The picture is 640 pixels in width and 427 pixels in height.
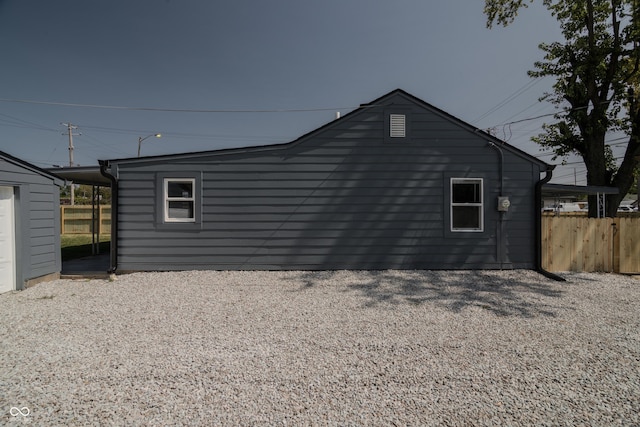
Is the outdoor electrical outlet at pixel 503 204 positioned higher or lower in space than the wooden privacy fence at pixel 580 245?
higher

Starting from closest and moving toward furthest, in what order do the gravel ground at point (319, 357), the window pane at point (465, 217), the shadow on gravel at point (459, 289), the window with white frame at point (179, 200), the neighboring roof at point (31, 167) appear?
the gravel ground at point (319, 357) < the shadow on gravel at point (459, 289) < the neighboring roof at point (31, 167) < the window with white frame at point (179, 200) < the window pane at point (465, 217)

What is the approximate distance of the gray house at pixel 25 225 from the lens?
18.1ft

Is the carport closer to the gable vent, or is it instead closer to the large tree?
the gable vent

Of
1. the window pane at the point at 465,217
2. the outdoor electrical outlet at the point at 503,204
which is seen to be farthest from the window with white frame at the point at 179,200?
the outdoor electrical outlet at the point at 503,204

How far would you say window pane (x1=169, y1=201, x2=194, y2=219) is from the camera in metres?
6.99

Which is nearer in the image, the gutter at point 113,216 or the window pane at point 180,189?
the gutter at point 113,216

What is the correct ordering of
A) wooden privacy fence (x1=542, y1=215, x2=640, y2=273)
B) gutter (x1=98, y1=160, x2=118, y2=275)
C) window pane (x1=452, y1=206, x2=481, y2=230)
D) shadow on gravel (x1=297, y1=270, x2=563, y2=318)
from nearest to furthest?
shadow on gravel (x1=297, y1=270, x2=563, y2=318) → gutter (x1=98, y1=160, x2=118, y2=275) → wooden privacy fence (x1=542, y1=215, x2=640, y2=273) → window pane (x1=452, y1=206, x2=481, y2=230)

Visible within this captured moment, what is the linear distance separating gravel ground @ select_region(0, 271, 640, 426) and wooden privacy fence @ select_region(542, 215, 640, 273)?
170 centimetres

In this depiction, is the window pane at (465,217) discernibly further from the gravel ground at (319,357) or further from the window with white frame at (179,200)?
the window with white frame at (179,200)

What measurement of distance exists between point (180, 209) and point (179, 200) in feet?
0.79

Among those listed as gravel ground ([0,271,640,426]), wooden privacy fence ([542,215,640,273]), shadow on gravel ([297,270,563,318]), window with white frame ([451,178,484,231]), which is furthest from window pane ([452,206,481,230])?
gravel ground ([0,271,640,426])

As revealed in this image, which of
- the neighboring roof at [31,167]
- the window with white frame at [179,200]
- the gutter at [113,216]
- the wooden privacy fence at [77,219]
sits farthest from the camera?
the wooden privacy fence at [77,219]

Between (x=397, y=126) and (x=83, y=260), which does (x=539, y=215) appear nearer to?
(x=397, y=126)

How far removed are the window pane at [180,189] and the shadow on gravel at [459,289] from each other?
3.43 metres
